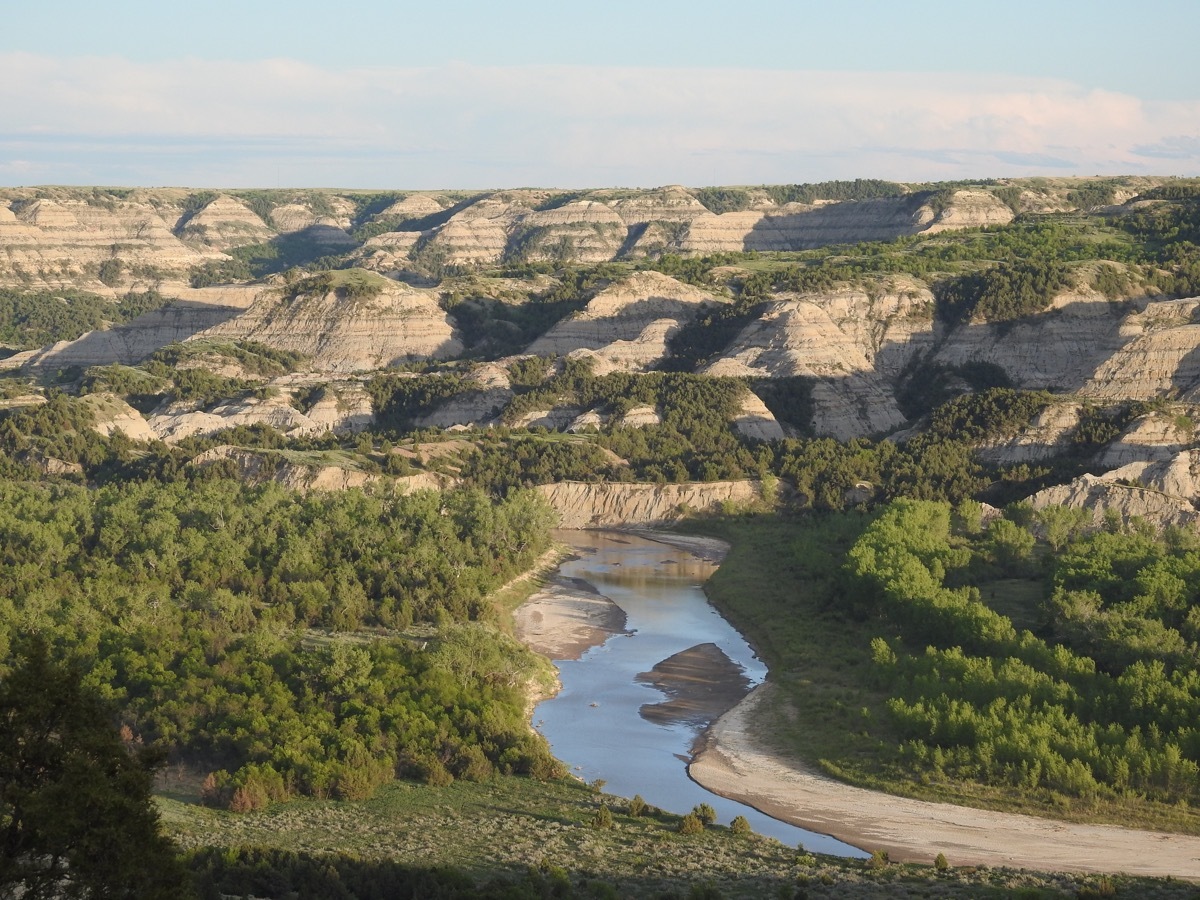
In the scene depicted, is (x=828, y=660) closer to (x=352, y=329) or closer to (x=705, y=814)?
(x=705, y=814)

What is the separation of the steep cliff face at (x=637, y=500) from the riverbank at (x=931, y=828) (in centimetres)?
5399

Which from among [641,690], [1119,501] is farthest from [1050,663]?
[1119,501]

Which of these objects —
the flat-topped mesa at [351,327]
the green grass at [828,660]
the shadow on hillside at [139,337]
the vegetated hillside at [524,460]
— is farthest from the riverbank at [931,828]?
the shadow on hillside at [139,337]

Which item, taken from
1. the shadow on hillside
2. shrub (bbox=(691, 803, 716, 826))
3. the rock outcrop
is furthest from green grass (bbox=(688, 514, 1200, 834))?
the shadow on hillside

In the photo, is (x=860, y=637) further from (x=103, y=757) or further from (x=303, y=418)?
(x=303, y=418)

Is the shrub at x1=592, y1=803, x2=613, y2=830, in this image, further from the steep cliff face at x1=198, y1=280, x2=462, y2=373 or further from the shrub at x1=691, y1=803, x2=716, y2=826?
the steep cliff face at x1=198, y1=280, x2=462, y2=373

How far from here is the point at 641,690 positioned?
209 feet

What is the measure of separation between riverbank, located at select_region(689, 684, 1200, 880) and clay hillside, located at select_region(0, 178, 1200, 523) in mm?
46111

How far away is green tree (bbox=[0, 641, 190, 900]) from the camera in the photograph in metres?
25.8

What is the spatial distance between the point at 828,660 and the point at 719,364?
66.6 meters

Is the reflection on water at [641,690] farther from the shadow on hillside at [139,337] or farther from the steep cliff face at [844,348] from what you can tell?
the shadow on hillside at [139,337]

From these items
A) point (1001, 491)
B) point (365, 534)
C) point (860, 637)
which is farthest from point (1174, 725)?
point (1001, 491)

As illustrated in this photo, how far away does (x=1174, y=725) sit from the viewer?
5059 centimetres

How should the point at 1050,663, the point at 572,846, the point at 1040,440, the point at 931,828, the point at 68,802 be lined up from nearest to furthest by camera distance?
the point at 68,802, the point at 572,846, the point at 931,828, the point at 1050,663, the point at 1040,440
